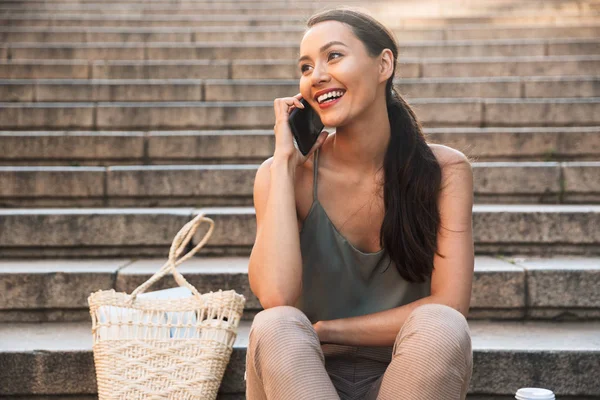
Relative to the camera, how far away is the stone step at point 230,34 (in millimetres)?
6188

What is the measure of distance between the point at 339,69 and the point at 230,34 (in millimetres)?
4336

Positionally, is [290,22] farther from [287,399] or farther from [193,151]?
[287,399]

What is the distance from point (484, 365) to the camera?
263 cm

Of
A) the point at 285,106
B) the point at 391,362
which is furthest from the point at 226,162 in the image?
the point at 391,362

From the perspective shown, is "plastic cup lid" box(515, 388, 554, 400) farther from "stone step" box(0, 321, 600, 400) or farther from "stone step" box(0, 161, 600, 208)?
"stone step" box(0, 161, 600, 208)

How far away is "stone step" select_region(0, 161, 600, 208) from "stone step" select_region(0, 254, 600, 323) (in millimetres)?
657

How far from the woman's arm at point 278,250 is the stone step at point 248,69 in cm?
319

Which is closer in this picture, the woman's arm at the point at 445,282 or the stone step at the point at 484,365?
the woman's arm at the point at 445,282

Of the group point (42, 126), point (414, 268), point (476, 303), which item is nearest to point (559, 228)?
point (476, 303)

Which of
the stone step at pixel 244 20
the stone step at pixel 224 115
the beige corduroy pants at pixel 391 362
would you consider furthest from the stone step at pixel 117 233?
the stone step at pixel 244 20

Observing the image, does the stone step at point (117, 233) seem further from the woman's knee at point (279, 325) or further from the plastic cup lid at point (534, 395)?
the plastic cup lid at point (534, 395)

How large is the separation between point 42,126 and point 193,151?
112 centimetres

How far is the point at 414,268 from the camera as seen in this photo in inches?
89.6

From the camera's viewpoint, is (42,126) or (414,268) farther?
(42,126)
